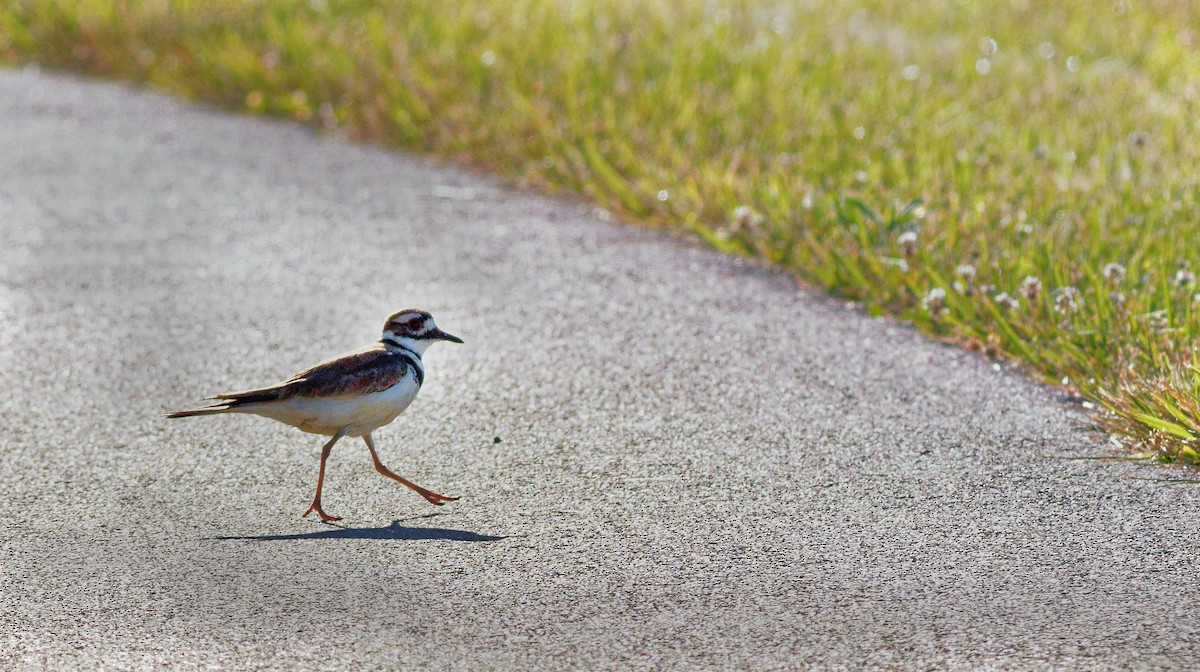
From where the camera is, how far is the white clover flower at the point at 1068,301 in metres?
6.11

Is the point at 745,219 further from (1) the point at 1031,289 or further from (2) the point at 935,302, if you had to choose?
(1) the point at 1031,289

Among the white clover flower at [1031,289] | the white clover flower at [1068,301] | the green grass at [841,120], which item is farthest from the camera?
the green grass at [841,120]

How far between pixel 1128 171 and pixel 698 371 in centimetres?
333

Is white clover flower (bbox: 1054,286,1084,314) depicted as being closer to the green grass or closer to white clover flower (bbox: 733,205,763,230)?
the green grass

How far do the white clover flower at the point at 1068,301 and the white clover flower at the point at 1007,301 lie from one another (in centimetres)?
16

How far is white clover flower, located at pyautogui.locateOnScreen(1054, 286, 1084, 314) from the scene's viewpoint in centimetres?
611

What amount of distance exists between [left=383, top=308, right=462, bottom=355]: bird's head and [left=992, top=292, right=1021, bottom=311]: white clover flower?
2565mm

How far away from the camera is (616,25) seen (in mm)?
11453

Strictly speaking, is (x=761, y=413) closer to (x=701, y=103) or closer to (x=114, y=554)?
(x=114, y=554)

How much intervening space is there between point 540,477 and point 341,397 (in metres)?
0.83

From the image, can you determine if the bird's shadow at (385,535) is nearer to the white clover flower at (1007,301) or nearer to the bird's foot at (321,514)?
the bird's foot at (321,514)

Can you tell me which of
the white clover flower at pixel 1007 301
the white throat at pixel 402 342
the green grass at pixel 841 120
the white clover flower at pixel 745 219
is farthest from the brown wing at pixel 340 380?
the white clover flower at pixel 745 219

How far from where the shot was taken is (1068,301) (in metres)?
6.16

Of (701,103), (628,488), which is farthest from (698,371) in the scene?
(701,103)
